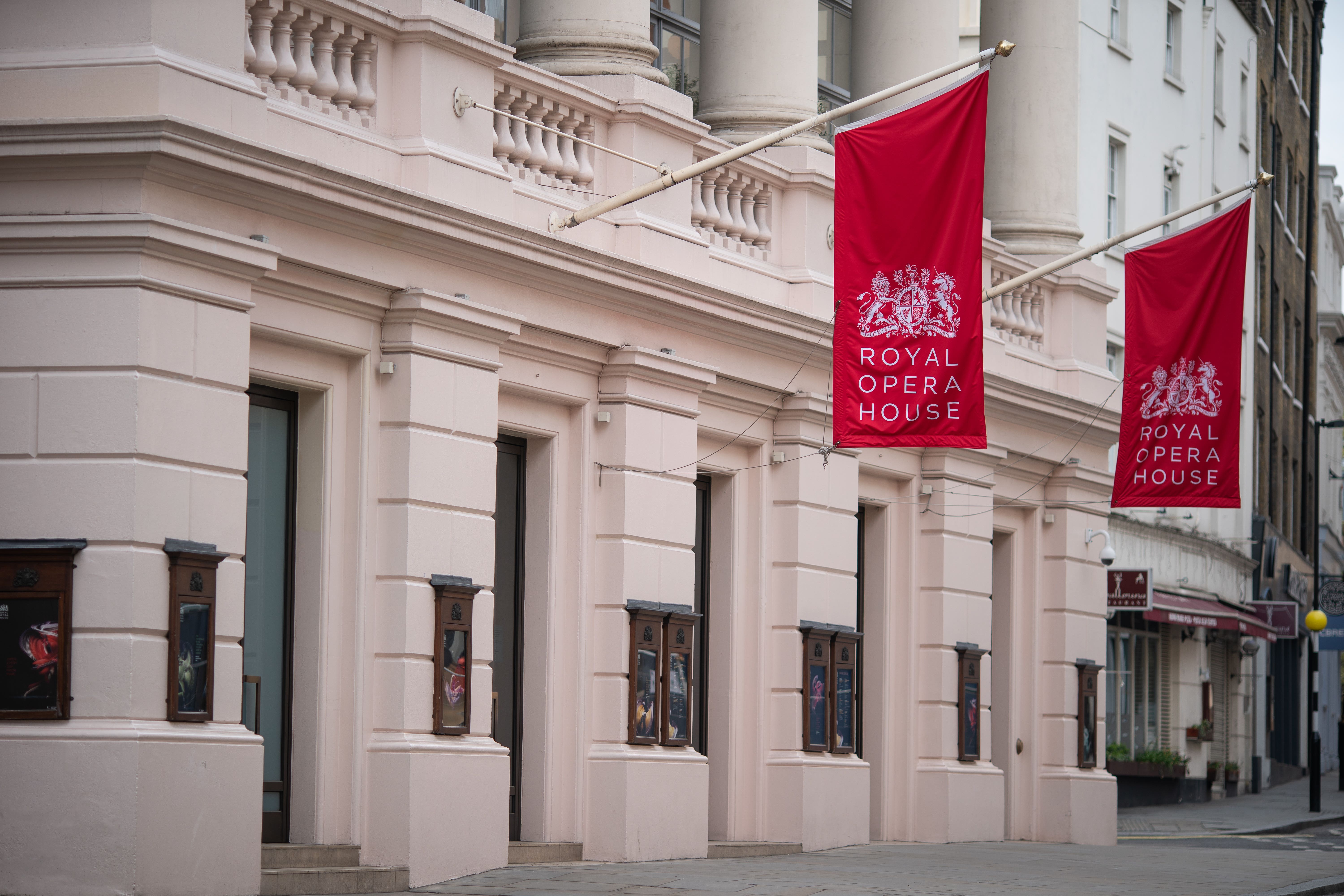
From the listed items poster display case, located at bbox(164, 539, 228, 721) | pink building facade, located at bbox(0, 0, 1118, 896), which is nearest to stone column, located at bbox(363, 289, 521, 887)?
A: pink building facade, located at bbox(0, 0, 1118, 896)

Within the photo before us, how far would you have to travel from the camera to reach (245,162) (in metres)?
13.4

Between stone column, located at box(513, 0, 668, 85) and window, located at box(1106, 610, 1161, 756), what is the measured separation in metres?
19.7

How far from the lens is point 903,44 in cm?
2311

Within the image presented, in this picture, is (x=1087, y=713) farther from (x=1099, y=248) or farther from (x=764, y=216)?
(x=764, y=216)

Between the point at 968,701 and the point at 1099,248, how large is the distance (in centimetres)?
524

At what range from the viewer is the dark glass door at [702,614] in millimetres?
19719

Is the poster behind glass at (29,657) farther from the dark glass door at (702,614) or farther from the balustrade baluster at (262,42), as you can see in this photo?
the dark glass door at (702,614)

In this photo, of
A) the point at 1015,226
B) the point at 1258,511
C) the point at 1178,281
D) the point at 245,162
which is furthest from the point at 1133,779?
the point at 245,162

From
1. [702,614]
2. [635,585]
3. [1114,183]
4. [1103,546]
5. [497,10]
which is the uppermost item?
[1114,183]

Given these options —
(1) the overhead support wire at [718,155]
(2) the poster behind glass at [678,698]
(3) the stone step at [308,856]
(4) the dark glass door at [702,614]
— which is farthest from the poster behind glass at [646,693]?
(1) the overhead support wire at [718,155]

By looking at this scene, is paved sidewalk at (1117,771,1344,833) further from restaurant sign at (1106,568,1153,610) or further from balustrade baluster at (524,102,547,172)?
balustrade baluster at (524,102,547,172)

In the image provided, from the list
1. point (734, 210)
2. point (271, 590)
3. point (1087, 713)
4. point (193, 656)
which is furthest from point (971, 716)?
point (193, 656)

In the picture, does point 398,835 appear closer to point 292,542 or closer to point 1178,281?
point 292,542

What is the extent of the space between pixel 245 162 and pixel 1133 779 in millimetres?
27628
